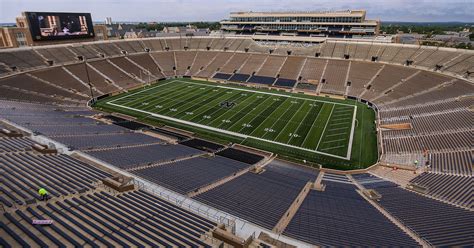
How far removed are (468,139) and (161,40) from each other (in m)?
76.3

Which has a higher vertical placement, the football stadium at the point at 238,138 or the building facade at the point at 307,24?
the building facade at the point at 307,24

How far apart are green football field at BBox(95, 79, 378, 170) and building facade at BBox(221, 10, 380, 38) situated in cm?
3074

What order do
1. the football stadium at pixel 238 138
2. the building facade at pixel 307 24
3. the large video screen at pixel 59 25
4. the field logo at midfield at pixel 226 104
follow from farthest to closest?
the building facade at pixel 307 24 → the large video screen at pixel 59 25 → the field logo at midfield at pixel 226 104 → the football stadium at pixel 238 138

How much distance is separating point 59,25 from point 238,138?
175 ft

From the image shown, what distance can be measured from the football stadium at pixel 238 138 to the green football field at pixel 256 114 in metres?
0.37

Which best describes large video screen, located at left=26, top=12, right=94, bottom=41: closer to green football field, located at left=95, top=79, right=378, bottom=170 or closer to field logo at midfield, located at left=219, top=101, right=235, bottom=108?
green football field, located at left=95, top=79, right=378, bottom=170

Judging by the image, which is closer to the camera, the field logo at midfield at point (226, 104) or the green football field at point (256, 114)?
the green football field at point (256, 114)

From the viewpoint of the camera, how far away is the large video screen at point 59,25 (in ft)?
188

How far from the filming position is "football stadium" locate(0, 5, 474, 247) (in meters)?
13.4

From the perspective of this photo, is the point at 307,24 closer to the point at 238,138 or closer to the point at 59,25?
the point at 238,138

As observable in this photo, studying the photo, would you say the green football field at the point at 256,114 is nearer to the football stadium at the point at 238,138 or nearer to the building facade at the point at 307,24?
the football stadium at the point at 238,138

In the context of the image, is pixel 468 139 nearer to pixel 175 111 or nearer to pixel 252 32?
pixel 175 111

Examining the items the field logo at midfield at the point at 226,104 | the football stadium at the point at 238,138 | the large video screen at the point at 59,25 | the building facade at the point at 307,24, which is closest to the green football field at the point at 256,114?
the field logo at midfield at the point at 226,104

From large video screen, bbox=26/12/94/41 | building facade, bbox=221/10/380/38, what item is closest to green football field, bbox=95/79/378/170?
large video screen, bbox=26/12/94/41
